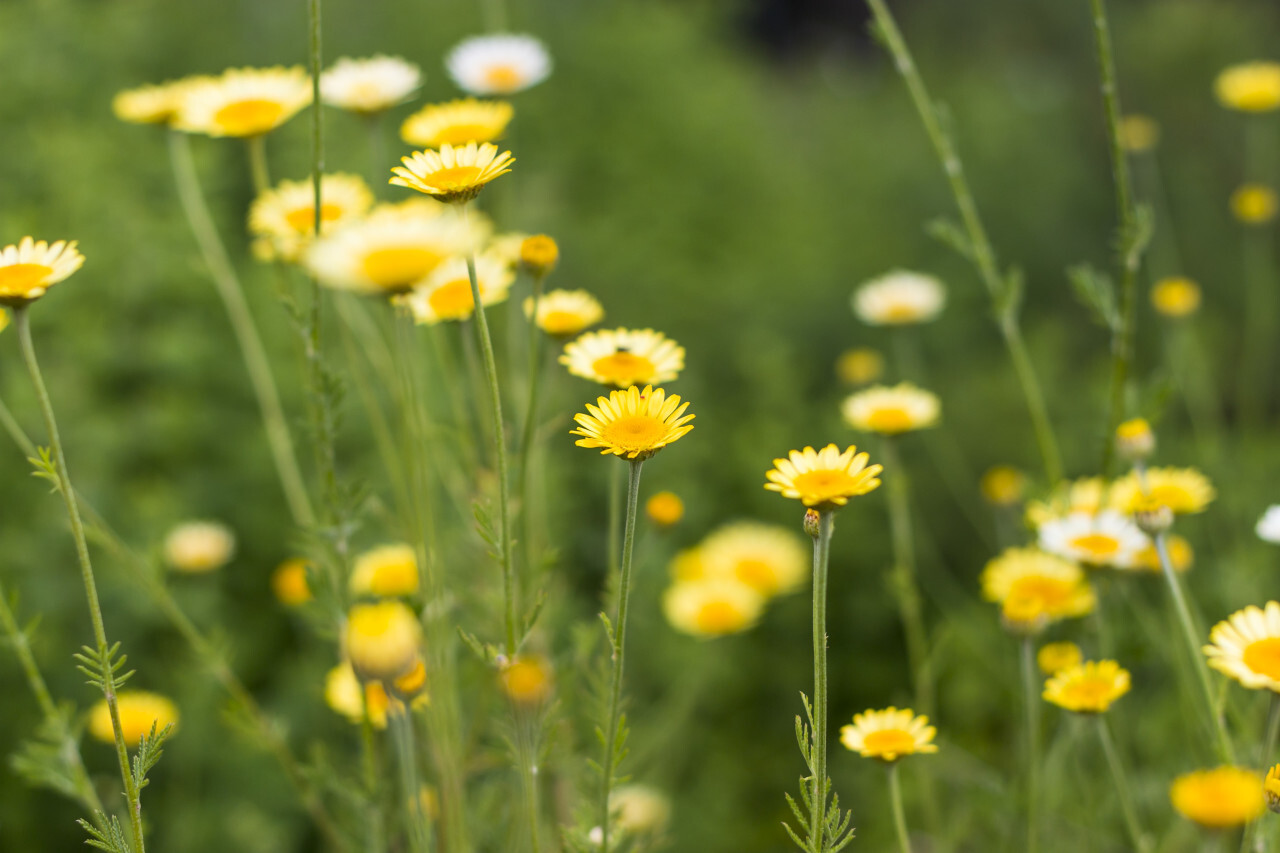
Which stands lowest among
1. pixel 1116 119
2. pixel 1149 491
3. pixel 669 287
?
pixel 1149 491

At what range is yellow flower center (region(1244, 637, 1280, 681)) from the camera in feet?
3.01

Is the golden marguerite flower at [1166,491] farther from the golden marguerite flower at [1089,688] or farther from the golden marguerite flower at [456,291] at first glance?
the golden marguerite flower at [456,291]

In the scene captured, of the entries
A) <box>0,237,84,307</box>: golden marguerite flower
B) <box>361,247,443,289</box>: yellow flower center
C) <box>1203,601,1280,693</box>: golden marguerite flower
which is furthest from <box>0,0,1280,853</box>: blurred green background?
<box>361,247,443,289</box>: yellow flower center

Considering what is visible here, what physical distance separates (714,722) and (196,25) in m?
3.34

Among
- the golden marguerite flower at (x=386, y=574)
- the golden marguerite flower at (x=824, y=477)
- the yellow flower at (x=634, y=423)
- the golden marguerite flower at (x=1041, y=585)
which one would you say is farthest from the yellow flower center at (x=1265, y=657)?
the golden marguerite flower at (x=386, y=574)

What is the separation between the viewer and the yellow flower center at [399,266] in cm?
68

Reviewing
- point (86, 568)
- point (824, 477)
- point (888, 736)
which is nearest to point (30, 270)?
point (86, 568)

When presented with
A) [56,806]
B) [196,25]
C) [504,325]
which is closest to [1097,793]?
[504,325]

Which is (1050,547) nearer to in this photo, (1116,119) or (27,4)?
(1116,119)

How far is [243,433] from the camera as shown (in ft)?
8.71

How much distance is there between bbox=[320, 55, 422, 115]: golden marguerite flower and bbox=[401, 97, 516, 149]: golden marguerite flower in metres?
0.05

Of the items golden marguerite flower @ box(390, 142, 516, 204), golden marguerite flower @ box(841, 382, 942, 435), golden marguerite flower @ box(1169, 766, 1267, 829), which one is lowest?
golden marguerite flower @ box(1169, 766, 1267, 829)

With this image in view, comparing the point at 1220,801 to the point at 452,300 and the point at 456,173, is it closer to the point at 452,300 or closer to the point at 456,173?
the point at 456,173

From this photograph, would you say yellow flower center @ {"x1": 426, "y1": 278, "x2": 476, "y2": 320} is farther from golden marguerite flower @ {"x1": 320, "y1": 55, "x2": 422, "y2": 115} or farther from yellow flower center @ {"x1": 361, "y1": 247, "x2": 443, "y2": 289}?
yellow flower center @ {"x1": 361, "y1": 247, "x2": 443, "y2": 289}
